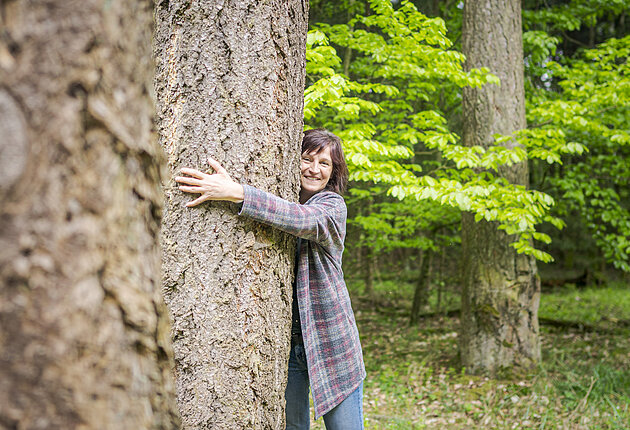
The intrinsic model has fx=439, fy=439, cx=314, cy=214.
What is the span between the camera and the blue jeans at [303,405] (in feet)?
6.70

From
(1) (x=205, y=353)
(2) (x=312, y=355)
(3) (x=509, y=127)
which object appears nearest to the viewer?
(1) (x=205, y=353)

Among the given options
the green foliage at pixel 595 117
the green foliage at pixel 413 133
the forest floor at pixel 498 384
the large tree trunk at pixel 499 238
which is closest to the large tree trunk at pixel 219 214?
the green foliage at pixel 413 133

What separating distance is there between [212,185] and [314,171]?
84 cm

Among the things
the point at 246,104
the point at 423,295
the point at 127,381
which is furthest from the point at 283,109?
the point at 423,295

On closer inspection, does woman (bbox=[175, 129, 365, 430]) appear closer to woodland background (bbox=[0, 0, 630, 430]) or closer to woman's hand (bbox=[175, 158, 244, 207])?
woodland background (bbox=[0, 0, 630, 430])

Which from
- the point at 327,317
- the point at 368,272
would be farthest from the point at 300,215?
the point at 368,272

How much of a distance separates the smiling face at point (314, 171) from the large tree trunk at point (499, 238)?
12.3ft

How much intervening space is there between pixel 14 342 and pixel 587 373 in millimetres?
6674

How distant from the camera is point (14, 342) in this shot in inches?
25.8

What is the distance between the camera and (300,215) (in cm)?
174

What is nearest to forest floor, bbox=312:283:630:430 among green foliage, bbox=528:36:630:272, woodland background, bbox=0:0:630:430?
woodland background, bbox=0:0:630:430

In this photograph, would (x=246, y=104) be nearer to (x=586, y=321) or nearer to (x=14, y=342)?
(x=14, y=342)

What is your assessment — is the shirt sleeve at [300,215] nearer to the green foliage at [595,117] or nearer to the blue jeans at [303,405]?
the blue jeans at [303,405]

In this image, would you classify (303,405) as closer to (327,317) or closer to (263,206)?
(327,317)
